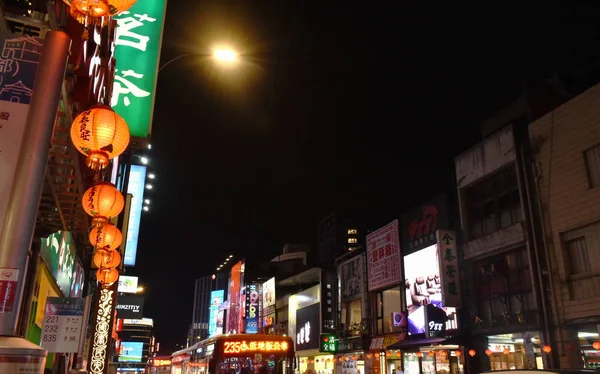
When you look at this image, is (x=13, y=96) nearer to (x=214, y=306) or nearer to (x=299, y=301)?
(x=299, y=301)

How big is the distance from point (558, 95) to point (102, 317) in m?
22.2

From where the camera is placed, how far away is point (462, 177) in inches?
992

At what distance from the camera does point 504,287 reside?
71.5 ft

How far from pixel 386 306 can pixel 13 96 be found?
97.2ft

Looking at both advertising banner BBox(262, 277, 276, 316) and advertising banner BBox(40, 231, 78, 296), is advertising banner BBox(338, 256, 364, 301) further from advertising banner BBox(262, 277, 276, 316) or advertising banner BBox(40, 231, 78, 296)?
advertising banner BBox(40, 231, 78, 296)

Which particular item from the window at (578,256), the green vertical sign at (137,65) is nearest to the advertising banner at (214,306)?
the window at (578,256)

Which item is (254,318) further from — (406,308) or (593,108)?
(593,108)

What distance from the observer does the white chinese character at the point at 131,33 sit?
1301 centimetres

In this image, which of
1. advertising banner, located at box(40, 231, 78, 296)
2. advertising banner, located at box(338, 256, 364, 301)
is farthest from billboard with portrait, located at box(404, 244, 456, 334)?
advertising banner, located at box(40, 231, 78, 296)

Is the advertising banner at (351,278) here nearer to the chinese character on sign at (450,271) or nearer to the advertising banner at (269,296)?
the chinese character on sign at (450,271)

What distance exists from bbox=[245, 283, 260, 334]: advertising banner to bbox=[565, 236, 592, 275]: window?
43.8 m

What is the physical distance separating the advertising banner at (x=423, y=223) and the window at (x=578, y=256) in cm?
739

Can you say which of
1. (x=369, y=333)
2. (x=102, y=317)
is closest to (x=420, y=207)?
(x=369, y=333)

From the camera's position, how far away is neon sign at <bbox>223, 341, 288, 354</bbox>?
18188mm
